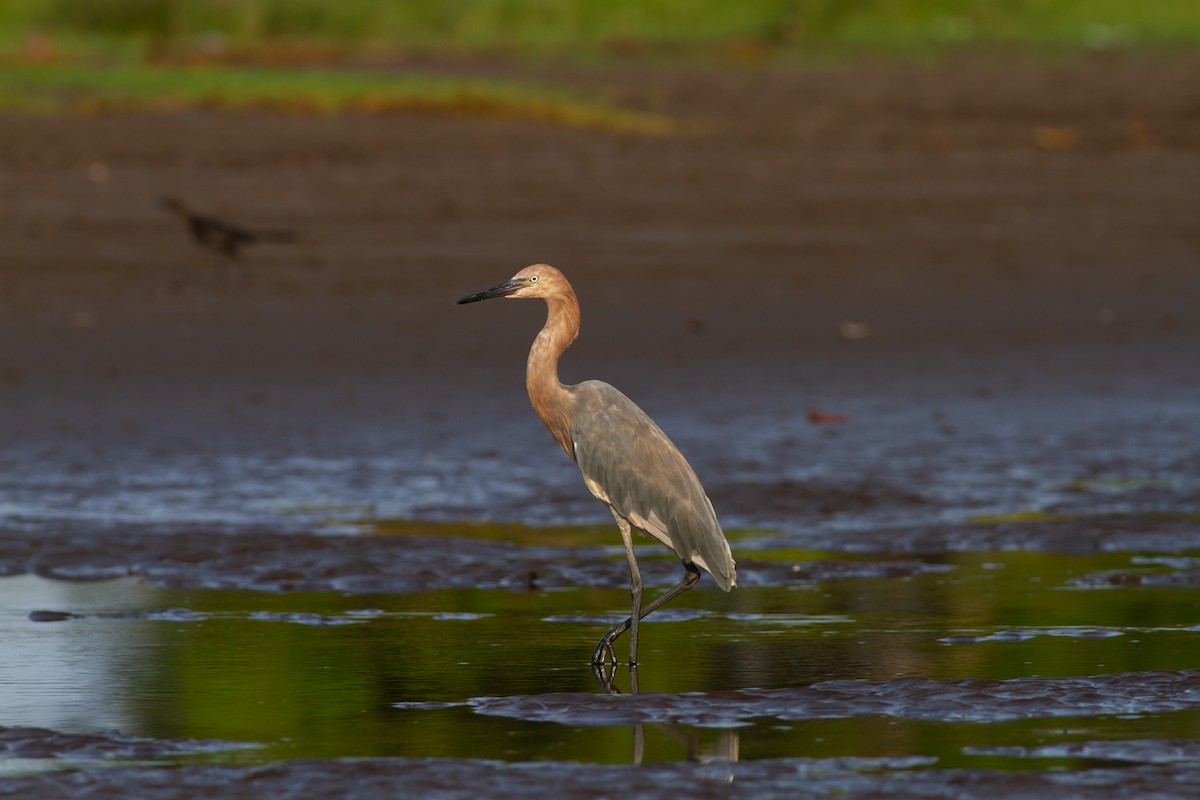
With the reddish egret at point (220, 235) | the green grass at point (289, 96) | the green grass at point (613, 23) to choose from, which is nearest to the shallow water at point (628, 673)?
the reddish egret at point (220, 235)

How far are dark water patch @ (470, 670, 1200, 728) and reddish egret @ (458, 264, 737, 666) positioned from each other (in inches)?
24.3

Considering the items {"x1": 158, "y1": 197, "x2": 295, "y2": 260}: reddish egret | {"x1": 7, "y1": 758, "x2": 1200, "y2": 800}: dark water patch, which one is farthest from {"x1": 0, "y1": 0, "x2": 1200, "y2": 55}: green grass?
{"x1": 7, "y1": 758, "x2": 1200, "y2": 800}: dark water patch

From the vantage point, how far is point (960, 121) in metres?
22.5

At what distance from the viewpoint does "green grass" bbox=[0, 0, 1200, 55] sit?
29.1 m

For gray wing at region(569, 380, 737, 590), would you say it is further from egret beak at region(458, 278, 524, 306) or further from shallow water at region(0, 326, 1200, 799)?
egret beak at region(458, 278, 524, 306)

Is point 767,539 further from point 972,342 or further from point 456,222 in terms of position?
point 456,222

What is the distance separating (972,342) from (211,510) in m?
5.62

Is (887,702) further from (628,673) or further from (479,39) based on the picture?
(479,39)

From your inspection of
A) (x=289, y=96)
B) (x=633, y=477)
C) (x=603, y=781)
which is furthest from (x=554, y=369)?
(x=289, y=96)

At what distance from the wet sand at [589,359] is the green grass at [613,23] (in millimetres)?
8664

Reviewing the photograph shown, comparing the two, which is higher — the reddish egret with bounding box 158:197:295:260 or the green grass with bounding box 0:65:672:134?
the green grass with bounding box 0:65:672:134

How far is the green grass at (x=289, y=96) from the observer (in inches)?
806

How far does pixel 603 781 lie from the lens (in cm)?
530

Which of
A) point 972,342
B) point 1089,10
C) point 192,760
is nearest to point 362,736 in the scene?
point 192,760
